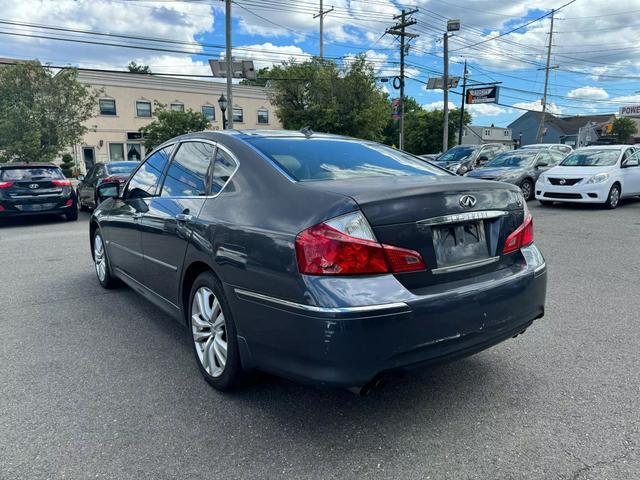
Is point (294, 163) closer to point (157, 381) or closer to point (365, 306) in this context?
point (365, 306)

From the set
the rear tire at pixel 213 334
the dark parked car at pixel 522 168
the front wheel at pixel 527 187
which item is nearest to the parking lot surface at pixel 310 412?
the rear tire at pixel 213 334

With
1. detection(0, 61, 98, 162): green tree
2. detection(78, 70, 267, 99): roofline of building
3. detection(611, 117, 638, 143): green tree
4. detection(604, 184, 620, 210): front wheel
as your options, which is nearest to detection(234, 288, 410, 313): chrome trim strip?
detection(604, 184, 620, 210): front wheel

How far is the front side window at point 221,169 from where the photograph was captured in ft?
10.4

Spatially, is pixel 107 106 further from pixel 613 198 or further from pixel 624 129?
pixel 624 129

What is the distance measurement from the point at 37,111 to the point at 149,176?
25528 millimetres

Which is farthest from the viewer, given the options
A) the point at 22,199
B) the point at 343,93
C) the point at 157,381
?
the point at 343,93

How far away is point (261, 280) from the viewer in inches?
101

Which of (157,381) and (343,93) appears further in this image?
(343,93)

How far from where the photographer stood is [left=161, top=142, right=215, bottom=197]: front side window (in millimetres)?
3461

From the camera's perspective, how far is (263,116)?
4516 cm

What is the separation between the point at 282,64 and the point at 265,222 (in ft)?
110

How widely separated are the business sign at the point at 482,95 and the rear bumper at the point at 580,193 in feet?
90.8

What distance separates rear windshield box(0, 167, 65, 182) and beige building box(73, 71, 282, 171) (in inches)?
982

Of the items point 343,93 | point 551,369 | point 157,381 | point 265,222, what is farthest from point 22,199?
point 343,93
